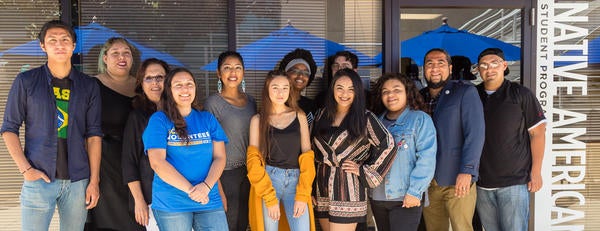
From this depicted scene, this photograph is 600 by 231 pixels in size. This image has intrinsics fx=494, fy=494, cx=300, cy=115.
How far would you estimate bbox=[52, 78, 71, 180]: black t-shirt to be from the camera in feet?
9.61

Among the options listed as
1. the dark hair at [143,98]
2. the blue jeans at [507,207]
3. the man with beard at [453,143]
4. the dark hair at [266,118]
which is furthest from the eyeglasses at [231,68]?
the blue jeans at [507,207]

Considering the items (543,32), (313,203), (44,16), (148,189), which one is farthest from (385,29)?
(44,16)

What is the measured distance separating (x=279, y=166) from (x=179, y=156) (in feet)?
2.20

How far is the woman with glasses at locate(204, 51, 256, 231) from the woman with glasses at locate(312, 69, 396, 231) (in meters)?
0.54

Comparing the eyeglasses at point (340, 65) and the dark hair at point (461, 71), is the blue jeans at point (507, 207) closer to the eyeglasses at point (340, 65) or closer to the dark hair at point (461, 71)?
the eyeglasses at point (340, 65)

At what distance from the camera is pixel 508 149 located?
3531 millimetres

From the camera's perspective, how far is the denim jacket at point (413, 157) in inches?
125

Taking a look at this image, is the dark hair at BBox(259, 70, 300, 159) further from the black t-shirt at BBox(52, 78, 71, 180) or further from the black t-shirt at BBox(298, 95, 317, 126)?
the black t-shirt at BBox(52, 78, 71, 180)

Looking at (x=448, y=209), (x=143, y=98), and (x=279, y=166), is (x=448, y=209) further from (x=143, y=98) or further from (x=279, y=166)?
(x=143, y=98)

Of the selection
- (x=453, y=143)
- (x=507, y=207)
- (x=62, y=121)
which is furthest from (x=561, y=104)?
(x=62, y=121)

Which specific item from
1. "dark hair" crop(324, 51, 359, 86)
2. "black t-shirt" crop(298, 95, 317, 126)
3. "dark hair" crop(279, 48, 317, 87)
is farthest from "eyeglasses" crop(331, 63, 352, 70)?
"black t-shirt" crop(298, 95, 317, 126)

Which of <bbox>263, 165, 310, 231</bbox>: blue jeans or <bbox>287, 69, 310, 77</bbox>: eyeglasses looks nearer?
<bbox>263, 165, 310, 231</bbox>: blue jeans

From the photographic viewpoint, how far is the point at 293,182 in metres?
3.15

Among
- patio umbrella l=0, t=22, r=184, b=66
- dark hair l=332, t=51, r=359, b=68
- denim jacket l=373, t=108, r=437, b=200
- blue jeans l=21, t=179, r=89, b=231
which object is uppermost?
patio umbrella l=0, t=22, r=184, b=66
